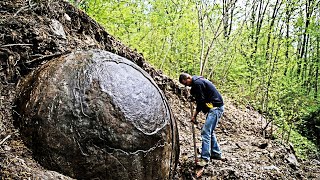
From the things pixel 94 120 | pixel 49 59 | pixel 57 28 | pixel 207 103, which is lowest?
pixel 207 103

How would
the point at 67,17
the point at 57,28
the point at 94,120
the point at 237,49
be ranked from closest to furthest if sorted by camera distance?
the point at 94,120
the point at 57,28
the point at 67,17
the point at 237,49

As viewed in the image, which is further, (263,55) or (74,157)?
(263,55)

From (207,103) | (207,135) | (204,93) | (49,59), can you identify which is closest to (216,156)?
(207,135)

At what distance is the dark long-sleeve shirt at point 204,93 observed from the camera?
5352mm

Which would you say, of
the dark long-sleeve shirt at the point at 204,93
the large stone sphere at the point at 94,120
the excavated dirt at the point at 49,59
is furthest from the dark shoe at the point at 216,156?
the large stone sphere at the point at 94,120

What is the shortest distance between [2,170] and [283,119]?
258 inches

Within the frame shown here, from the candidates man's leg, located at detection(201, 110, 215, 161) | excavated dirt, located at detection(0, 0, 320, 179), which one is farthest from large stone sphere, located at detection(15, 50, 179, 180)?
man's leg, located at detection(201, 110, 215, 161)

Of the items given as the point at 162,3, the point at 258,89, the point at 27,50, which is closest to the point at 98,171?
the point at 27,50

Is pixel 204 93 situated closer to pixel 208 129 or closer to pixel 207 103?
pixel 207 103

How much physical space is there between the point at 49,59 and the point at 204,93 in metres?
2.49

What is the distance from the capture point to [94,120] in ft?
12.5

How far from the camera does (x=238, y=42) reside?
37.6ft

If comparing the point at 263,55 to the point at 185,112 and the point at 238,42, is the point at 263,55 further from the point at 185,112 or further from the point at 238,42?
the point at 185,112

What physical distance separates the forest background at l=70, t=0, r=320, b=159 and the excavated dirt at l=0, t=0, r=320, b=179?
3.86 ft
